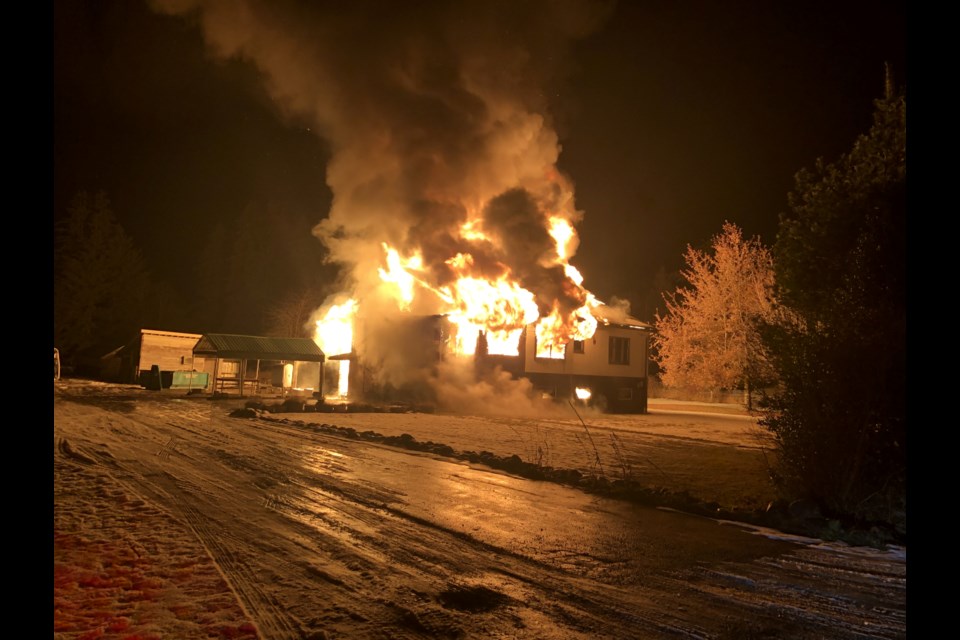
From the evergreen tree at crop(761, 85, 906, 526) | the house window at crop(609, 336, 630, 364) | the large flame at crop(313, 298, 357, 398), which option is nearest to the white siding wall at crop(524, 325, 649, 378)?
the house window at crop(609, 336, 630, 364)

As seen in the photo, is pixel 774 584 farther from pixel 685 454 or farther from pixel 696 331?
pixel 696 331

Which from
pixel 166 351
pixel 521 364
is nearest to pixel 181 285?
pixel 166 351

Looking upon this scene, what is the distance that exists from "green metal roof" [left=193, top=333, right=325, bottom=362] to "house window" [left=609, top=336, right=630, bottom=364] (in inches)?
671

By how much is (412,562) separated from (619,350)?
3075cm

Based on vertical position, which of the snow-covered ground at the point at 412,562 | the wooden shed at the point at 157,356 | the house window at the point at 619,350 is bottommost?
the snow-covered ground at the point at 412,562

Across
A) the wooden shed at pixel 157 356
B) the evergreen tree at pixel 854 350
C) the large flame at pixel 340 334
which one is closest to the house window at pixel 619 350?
the large flame at pixel 340 334

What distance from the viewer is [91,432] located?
14984mm

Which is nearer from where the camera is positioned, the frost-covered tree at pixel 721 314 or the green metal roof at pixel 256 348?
the green metal roof at pixel 256 348

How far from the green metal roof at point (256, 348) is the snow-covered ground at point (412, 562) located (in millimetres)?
22558

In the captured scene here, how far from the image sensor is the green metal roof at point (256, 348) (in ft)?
108

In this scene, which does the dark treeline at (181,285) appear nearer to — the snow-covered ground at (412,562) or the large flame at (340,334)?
the large flame at (340,334)

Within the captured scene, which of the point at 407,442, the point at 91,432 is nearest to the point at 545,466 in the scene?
the point at 407,442

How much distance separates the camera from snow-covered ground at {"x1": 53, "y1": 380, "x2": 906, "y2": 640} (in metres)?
4.41

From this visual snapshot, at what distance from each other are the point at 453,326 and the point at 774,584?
25.1 metres
